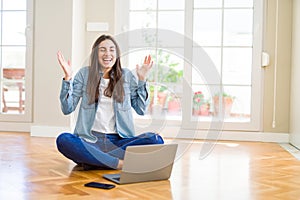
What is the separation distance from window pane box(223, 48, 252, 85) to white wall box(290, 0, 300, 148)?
44 centimetres

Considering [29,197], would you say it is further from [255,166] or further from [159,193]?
[255,166]

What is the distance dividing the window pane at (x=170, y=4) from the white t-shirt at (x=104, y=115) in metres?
2.06

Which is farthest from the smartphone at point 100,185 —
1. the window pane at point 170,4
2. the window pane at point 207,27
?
the window pane at point 170,4

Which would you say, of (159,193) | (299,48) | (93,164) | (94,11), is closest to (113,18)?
(94,11)

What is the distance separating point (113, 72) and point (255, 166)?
113cm

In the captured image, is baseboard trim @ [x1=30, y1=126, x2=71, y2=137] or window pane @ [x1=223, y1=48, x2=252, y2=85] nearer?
baseboard trim @ [x1=30, y1=126, x2=71, y2=137]

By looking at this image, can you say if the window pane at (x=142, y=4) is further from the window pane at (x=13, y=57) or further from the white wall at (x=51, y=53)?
the window pane at (x=13, y=57)

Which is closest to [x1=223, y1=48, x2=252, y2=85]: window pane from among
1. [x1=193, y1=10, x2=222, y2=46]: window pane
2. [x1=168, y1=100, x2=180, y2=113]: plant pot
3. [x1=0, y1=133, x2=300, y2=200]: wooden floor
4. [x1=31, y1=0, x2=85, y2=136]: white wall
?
[x1=193, y1=10, x2=222, y2=46]: window pane

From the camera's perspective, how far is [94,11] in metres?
4.54

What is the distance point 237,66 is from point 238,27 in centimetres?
39

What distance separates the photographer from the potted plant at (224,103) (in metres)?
4.46

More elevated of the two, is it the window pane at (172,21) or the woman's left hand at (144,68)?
the window pane at (172,21)

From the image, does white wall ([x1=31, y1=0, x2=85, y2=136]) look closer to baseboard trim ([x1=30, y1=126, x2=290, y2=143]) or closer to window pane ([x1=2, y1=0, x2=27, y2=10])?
baseboard trim ([x1=30, y1=126, x2=290, y2=143])

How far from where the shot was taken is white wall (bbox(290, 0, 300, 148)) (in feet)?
12.9
